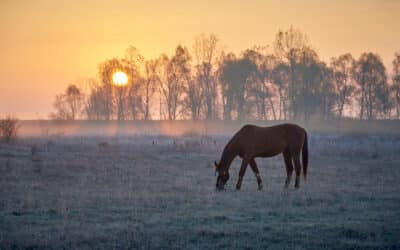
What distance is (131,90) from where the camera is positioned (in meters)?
58.7

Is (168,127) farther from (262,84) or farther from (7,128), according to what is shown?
(7,128)

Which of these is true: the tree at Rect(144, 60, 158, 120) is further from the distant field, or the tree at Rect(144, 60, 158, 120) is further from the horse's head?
the horse's head

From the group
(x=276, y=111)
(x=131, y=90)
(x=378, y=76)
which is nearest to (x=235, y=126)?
(x=276, y=111)

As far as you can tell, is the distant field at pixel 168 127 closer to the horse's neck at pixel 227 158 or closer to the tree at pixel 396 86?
the tree at pixel 396 86

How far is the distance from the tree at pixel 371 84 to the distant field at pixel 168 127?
8.04 metres

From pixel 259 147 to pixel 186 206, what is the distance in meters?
3.76

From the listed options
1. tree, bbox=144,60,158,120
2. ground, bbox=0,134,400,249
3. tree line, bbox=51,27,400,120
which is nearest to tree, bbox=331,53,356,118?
tree line, bbox=51,27,400,120

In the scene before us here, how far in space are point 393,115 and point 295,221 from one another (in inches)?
2232

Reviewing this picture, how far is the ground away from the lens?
293 inches

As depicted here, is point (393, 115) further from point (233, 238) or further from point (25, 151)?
point (233, 238)

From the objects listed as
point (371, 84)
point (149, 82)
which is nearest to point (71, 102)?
point (149, 82)

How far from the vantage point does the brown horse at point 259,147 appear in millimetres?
12859

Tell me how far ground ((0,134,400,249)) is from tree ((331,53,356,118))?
4053 centimetres

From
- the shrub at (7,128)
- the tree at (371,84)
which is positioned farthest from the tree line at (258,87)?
the shrub at (7,128)
